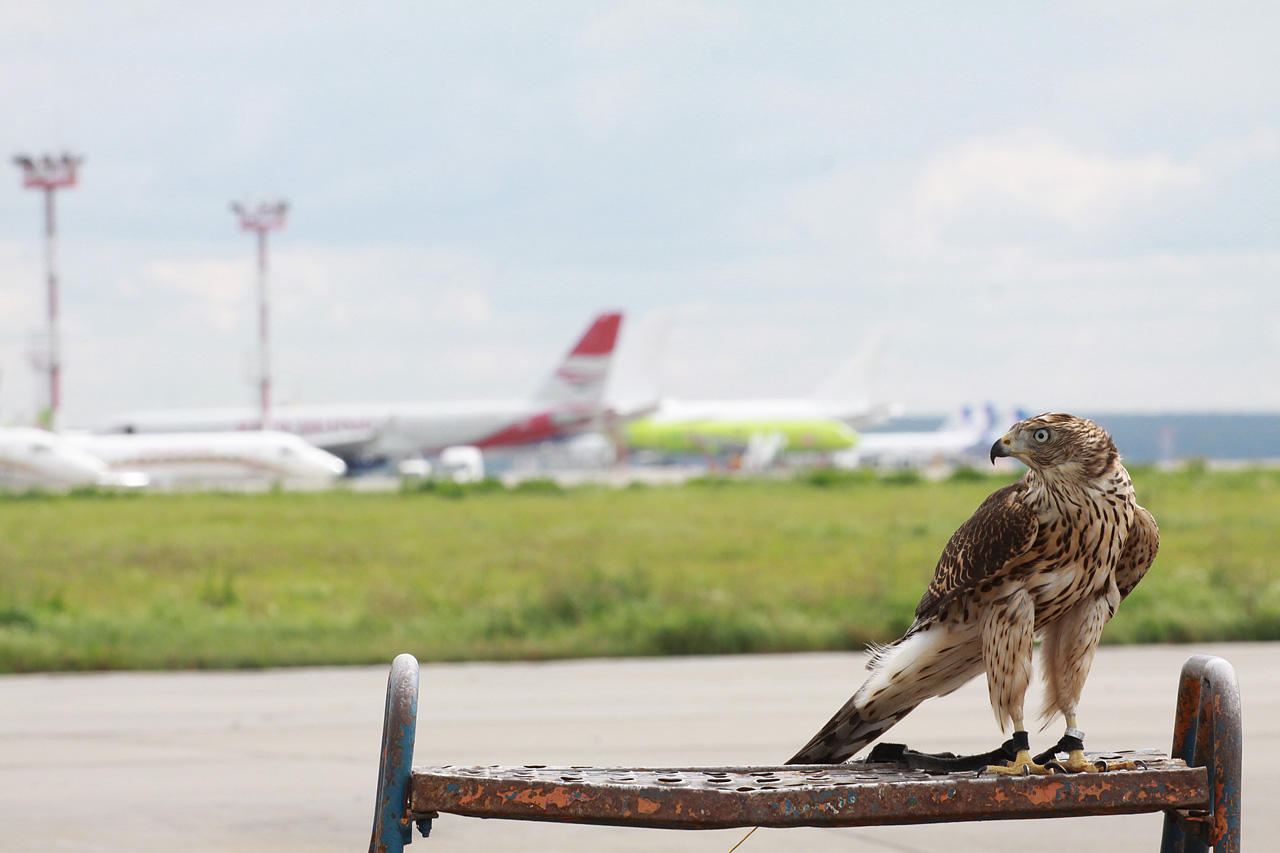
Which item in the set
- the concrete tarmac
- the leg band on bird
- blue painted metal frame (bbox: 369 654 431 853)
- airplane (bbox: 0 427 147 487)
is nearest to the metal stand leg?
blue painted metal frame (bbox: 369 654 431 853)

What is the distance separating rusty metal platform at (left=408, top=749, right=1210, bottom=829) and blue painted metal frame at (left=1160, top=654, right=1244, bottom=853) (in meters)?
0.04

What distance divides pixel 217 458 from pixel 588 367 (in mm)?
25024

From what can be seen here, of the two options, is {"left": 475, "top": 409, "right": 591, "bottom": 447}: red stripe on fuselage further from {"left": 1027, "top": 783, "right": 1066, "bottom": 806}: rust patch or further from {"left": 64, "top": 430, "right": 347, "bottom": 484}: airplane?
{"left": 1027, "top": 783, "right": 1066, "bottom": 806}: rust patch

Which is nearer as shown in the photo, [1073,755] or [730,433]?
[1073,755]

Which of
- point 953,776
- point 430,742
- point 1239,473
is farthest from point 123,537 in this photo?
point 1239,473

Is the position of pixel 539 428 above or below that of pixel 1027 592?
above

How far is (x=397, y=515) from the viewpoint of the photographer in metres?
28.0

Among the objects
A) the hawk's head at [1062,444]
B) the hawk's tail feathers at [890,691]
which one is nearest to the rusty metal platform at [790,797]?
the hawk's tail feathers at [890,691]

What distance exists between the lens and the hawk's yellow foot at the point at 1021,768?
248 cm

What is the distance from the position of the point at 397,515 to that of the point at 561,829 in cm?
2295

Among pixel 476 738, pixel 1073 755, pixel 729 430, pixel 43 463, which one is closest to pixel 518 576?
pixel 476 738

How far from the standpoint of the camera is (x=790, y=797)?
7.47 feet

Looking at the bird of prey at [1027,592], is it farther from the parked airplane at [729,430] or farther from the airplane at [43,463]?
the parked airplane at [729,430]

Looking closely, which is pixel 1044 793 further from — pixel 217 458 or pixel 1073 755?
pixel 217 458
